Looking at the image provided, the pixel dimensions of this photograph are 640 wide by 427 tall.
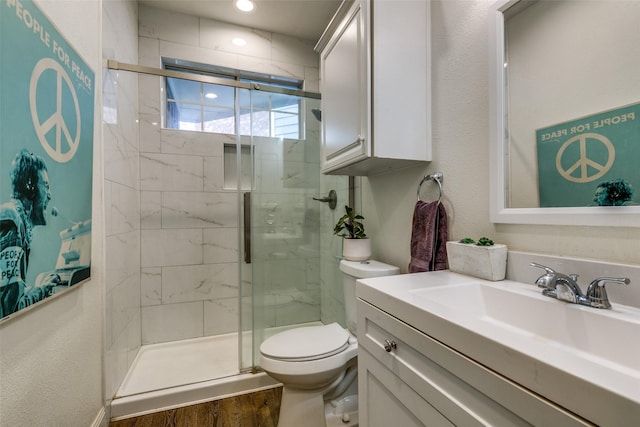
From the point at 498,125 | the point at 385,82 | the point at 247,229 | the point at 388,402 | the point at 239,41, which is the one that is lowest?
the point at 388,402

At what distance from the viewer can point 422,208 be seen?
126 cm

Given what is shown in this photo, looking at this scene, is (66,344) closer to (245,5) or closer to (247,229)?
(247,229)

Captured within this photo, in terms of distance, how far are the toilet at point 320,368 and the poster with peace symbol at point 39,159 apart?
0.92 m

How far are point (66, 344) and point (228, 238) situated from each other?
1.46 meters

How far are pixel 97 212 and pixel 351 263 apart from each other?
1345mm

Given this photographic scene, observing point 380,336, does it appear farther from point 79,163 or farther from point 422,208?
point 79,163

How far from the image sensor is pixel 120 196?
5.83ft

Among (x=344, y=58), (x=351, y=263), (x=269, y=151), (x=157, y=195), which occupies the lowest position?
(x=351, y=263)

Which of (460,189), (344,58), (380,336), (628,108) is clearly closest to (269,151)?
(344,58)

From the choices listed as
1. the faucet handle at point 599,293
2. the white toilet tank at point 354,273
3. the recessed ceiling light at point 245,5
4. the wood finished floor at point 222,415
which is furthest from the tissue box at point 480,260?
the recessed ceiling light at point 245,5

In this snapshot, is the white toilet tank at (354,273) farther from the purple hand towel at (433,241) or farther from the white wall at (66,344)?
the white wall at (66,344)

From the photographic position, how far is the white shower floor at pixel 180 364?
1.78 m

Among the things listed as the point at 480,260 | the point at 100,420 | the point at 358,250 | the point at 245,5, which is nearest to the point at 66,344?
the point at 100,420

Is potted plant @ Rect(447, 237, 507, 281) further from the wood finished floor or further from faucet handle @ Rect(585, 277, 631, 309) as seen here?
the wood finished floor
